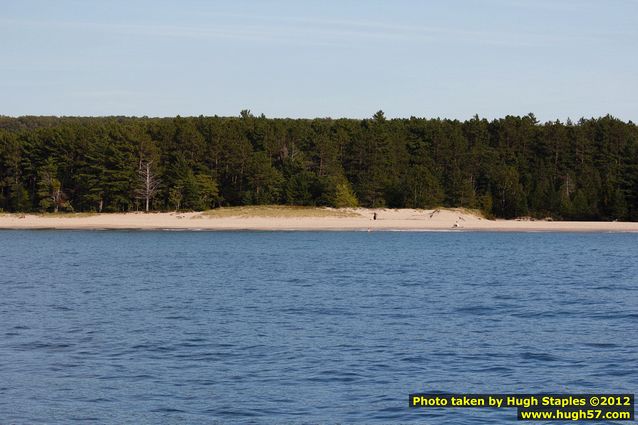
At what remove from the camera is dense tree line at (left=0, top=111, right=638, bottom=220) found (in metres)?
89.7

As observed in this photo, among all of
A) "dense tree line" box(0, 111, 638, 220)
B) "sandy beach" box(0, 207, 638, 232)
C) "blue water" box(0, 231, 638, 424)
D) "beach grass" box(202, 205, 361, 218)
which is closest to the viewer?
"blue water" box(0, 231, 638, 424)

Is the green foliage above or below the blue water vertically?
above

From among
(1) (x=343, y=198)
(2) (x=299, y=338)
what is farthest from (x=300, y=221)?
(2) (x=299, y=338)

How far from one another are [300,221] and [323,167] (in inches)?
423

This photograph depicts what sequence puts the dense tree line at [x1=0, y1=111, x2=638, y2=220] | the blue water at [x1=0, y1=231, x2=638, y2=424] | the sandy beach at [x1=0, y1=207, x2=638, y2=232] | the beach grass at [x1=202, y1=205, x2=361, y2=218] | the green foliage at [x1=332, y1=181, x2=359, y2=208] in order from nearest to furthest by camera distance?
1. the blue water at [x1=0, y1=231, x2=638, y2=424]
2. the sandy beach at [x1=0, y1=207, x2=638, y2=232]
3. the beach grass at [x1=202, y1=205, x2=361, y2=218]
4. the green foliage at [x1=332, y1=181, x2=359, y2=208]
5. the dense tree line at [x1=0, y1=111, x2=638, y2=220]

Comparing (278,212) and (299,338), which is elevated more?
(278,212)

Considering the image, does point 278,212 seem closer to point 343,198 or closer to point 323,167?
point 343,198

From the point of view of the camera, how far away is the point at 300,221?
3334 inches

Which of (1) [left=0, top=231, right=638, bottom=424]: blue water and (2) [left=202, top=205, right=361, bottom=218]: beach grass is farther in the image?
(2) [left=202, top=205, right=361, bottom=218]: beach grass

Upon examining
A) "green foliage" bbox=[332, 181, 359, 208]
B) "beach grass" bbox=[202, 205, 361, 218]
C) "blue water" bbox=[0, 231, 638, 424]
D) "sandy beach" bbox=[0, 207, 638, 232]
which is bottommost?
"blue water" bbox=[0, 231, 638, 424]

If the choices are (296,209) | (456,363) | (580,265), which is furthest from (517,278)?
(296,209)

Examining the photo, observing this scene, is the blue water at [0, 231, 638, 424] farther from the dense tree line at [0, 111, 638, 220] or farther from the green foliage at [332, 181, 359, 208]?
the dense tree line at [0, 111, 638, 220]

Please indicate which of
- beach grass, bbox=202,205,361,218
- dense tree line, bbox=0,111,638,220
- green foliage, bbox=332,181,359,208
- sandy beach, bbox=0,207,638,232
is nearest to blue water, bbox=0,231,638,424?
sandy beach, bbox=0,207,638,232

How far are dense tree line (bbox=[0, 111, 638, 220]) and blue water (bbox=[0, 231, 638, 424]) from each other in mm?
43766
